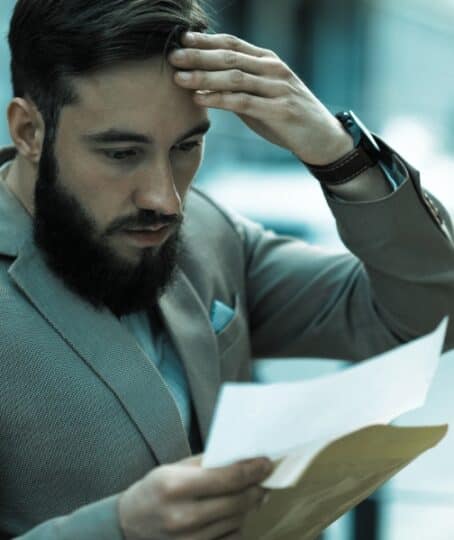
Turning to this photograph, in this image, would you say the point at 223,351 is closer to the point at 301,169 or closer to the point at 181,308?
the point at 181,308

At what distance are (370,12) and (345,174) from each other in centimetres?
962

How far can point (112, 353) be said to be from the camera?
1.58 metres

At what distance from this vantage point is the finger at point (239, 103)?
1.58 metres

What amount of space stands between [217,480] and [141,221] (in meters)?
0.53

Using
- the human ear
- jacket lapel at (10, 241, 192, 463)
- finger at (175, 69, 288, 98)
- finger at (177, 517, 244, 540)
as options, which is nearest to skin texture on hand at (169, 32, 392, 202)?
finger at (175, 69, 288, 98)

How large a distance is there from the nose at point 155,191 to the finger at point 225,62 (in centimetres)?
14

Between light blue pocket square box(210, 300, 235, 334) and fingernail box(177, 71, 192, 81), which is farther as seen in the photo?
light blue pocket square box(210, 300, 235, 334)

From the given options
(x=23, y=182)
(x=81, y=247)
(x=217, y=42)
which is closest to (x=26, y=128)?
(x=23, y=182)

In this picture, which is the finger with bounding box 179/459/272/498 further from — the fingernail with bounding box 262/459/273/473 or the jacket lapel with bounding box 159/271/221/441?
the jacket lapel with bounding box 159/271/221/441

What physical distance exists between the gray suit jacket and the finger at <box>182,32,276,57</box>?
0.91 feet

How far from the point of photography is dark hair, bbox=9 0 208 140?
4.98ft

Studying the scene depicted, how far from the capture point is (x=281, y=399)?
3.63 ft

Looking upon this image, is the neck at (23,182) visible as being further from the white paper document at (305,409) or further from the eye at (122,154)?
the white paper document at (305,409)

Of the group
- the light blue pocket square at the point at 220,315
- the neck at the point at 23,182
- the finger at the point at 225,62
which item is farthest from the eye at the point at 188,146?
the light blue pocket square at the point at 220,315
